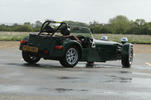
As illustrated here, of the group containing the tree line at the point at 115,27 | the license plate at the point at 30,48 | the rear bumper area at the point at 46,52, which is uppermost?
the license plate at the point at 30,48

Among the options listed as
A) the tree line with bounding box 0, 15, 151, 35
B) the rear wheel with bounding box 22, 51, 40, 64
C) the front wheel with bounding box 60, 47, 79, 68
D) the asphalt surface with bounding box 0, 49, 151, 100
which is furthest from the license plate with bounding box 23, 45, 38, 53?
the tree line with bounding box 0, 15, 151, 35

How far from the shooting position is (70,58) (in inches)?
472

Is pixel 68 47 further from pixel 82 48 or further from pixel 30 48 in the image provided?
pixel 30 48

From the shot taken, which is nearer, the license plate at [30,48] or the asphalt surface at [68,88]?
the asphalt surface at [68,88]

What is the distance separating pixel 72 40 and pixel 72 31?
109 cm

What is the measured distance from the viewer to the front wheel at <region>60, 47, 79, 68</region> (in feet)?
38.8

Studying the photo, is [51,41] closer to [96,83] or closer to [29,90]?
[96,83]

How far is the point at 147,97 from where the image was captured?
6.50 m

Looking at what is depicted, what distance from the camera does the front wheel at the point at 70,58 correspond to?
11.8 m

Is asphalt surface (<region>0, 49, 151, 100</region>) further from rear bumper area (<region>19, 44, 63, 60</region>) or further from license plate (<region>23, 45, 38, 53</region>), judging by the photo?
license plate (<region>23, 45, 38, 53</region>)

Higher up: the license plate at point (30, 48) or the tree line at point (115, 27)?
the license plate at point (30, 48)

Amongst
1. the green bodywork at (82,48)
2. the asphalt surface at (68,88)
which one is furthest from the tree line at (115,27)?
the asphalt surface at (68,88)

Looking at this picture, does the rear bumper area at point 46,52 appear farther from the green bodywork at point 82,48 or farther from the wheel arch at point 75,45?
the wheel arch at point 75,45

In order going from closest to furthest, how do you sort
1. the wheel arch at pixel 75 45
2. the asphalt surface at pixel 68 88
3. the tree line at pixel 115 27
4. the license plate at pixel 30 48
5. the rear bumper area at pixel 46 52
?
the asphalt surface at pixel 68 88
the rear bumper area at pixel 46 52
the wheel arch at pixel 75 45
the license plate at pixel 30 48
the tree line at pixel 115 27
